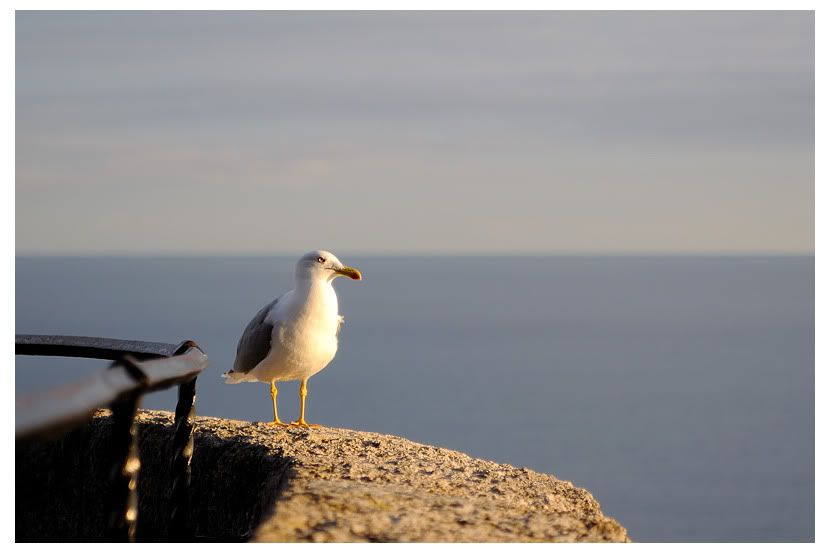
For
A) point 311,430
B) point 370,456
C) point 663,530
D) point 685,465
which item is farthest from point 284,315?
point 685,465

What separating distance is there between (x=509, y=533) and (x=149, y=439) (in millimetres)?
2706

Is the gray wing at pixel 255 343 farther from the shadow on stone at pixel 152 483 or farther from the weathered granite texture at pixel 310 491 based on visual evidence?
the shadow on stone at pixel 152 483

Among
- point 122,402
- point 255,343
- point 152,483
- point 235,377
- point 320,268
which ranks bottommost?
point 152,483

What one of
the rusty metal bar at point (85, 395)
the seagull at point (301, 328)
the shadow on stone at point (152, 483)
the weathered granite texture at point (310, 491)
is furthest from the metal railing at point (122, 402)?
the seagull at point (301, 328)

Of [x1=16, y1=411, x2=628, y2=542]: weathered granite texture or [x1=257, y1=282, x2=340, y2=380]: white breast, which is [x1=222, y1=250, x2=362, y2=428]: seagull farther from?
[x1=16, y1=411, x2=628, y2=542]: weathered granite texture

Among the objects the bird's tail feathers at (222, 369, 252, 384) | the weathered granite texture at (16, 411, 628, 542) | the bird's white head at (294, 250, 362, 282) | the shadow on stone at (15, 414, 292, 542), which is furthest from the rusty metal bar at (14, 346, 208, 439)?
the bird's tail feathers at (222, 369, 252, 384)

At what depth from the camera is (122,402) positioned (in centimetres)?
247

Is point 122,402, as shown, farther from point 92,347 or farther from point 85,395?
point 92,347

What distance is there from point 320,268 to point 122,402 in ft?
14.2

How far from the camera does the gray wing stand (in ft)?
22.3

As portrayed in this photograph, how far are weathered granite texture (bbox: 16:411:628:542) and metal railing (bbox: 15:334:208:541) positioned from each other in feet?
1.28

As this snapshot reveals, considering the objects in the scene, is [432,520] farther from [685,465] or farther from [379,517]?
[685,465]

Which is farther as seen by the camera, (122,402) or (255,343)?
(255,343)

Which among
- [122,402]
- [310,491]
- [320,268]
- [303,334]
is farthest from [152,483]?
[122,402]
